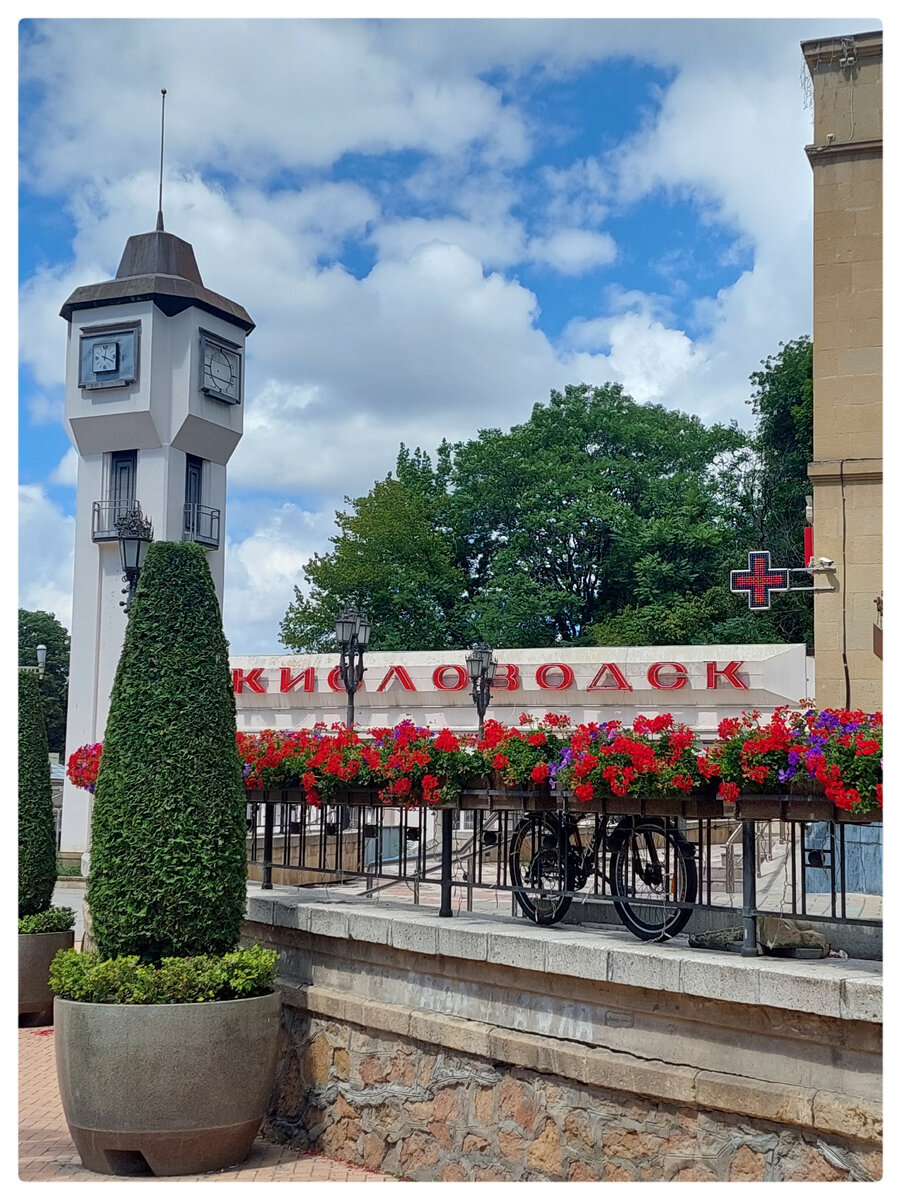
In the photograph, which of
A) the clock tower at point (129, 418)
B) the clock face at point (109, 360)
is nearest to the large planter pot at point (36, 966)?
the clock tower at point (129, 418)

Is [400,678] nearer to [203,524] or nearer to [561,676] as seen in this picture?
[561,676]

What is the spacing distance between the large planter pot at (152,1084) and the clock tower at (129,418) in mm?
20659

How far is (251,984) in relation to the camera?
22.5 feet

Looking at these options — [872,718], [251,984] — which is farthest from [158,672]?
[872,718]

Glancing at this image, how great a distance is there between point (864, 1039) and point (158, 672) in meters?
4.39

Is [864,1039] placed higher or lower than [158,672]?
lower

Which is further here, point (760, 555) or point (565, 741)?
point (760, 555)

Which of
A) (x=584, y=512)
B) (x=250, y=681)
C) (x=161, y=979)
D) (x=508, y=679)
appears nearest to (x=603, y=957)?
(x=161, y=979)

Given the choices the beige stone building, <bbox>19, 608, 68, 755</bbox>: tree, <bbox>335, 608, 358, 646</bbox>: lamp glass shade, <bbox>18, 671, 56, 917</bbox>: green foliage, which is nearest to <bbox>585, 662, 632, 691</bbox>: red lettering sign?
<bbox>335, 608, 358, 646</bbox>: lamp glass shade

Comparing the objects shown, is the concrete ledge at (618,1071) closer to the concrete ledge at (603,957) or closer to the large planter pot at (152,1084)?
the concrete ledge at (603,957)

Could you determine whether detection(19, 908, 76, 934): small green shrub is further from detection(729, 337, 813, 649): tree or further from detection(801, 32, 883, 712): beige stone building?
detection(729, 337, 813, 649): tree

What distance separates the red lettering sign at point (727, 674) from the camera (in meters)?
25.6

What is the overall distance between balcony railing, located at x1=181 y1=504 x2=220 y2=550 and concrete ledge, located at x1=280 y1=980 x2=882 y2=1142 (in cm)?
2142

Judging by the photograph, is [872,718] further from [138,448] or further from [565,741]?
[138,448]
